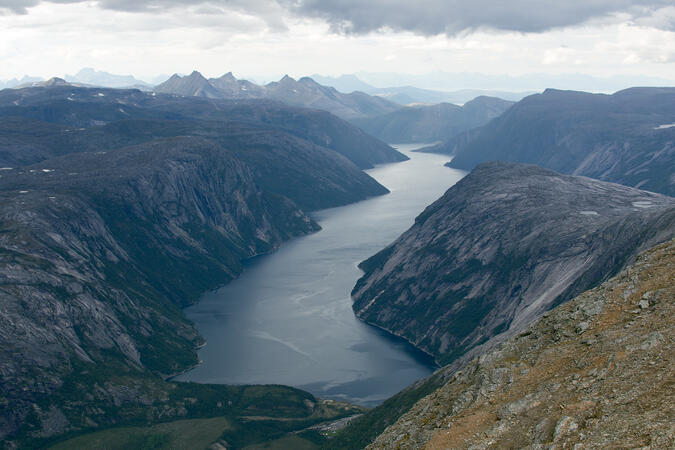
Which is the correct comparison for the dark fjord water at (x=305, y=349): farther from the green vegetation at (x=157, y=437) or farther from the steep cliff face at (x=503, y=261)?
the green vegetation at (x=157, y=437)

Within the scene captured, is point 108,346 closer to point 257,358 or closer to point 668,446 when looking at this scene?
point 257,358

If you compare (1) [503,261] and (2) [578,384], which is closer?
(2) [578,384]

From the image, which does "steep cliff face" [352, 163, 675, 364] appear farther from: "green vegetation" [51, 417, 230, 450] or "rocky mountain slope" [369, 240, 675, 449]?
"rocky mountain slope" [369, 240, 675, 449]

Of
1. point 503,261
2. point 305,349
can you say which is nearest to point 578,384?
point 305,349

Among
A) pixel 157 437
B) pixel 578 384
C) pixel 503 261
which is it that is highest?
pixel 578 384

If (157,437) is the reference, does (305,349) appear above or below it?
below

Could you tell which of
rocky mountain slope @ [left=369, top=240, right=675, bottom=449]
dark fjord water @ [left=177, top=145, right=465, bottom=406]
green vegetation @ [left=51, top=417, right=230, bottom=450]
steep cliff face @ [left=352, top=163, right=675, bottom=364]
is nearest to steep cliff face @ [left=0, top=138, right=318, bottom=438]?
green vegetation @ [left=51, top=417, right=230, bottom=450]

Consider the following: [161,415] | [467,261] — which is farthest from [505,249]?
[161,415]

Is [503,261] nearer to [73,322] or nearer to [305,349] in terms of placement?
[305,349]

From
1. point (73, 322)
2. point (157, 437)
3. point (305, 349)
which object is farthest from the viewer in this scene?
point (305, 349)
